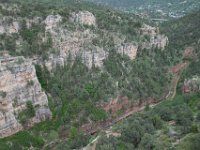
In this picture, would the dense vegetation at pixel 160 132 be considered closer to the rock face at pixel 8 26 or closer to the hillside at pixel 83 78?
the hillside at pixel 83 78

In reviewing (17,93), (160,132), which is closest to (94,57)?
(17,93)

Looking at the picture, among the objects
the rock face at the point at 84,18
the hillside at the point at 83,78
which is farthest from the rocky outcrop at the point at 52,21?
the rock face at the point at 84,18

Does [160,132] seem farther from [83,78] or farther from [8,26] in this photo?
[8,26]

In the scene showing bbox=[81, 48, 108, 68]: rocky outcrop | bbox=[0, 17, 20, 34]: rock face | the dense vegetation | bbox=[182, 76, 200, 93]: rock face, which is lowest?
bbox=[182, 76, 200, 93]: rock face

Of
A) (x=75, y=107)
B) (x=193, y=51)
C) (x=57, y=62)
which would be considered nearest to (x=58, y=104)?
(x=75, y=107)

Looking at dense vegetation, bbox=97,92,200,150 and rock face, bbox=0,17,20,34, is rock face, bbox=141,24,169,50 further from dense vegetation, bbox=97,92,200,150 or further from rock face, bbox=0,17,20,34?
dense vegetation, bbox=97,92,200,150

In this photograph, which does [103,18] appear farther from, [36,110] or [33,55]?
[36,110]

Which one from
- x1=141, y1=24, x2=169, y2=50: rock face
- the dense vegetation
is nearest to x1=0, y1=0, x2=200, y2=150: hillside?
the dense vegetation
